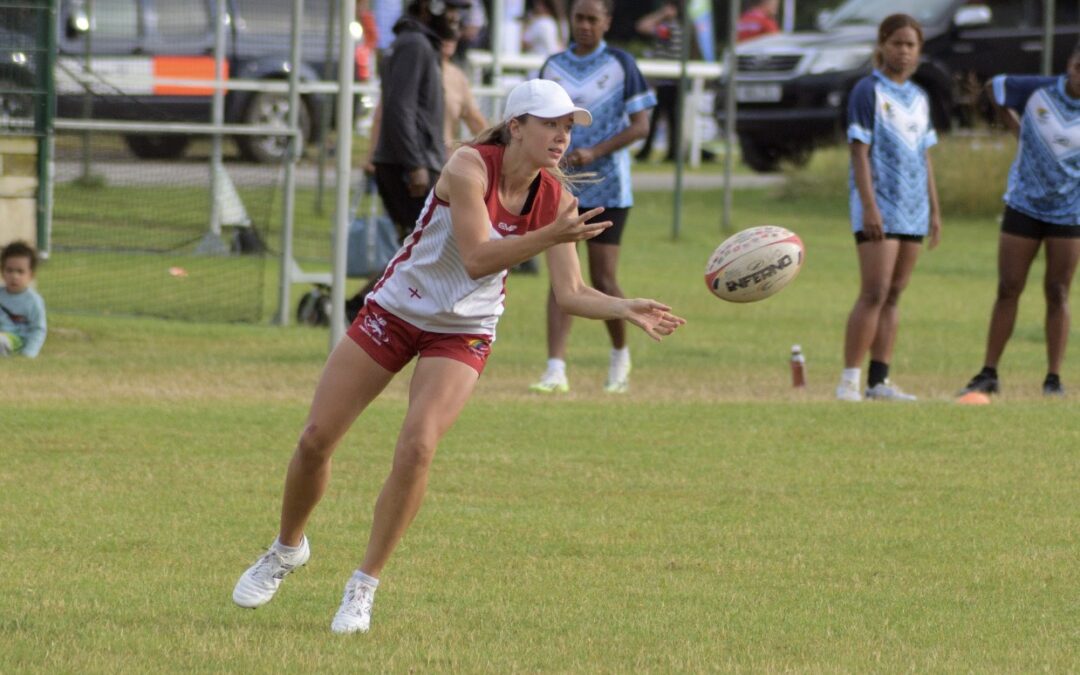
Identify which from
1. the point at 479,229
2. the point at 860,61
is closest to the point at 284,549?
the point at 479,229

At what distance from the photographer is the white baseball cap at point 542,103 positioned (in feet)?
19.3

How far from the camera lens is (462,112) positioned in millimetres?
13086

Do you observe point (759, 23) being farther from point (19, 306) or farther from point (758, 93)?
point (19, 306)

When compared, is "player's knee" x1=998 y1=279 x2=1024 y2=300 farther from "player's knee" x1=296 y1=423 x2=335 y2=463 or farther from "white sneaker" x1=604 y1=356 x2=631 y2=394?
"player's knee" x1=296 y1=423 x2=335 y2=463

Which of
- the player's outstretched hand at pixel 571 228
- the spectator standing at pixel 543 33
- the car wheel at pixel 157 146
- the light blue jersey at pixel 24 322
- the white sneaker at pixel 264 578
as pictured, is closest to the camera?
the player's outstretched hand at pixel 571 228

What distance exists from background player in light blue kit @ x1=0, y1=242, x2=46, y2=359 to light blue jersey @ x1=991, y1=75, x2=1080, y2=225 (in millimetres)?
5982

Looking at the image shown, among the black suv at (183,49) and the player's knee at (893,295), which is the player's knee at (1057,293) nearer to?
the player's knee at (893,295)

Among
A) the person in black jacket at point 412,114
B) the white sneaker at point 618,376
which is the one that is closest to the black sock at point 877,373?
the white sneaker at point 618,376

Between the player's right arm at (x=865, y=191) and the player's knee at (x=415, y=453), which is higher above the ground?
the player's right arm at (x=865, y=191)

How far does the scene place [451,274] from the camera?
6.04 metres

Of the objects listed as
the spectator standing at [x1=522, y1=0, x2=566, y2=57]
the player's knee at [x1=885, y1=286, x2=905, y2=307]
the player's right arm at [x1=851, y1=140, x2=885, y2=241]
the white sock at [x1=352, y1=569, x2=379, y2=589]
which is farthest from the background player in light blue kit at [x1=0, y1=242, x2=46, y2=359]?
the spectator standing at [x1=522, y1=0, x2=566, y2=57]

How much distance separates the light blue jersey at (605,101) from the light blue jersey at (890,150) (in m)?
1.32

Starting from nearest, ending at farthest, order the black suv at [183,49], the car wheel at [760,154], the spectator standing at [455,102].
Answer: the spectator standing at [455,102], the black suv at [183,49], the car wheel at [760,154]

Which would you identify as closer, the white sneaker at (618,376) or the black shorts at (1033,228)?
the black shorts at (1033,228)
